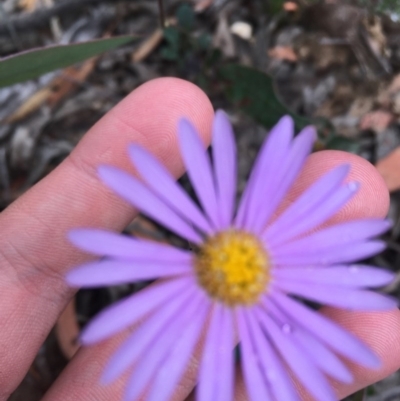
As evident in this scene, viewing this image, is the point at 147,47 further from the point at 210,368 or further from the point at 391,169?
the point at 210,368

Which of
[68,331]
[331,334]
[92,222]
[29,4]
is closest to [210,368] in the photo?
[331,334]

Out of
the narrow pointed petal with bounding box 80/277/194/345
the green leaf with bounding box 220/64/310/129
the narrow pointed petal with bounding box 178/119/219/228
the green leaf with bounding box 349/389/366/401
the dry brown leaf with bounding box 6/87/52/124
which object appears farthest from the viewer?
the dry brown leaf with bounding box 6/87/52/124

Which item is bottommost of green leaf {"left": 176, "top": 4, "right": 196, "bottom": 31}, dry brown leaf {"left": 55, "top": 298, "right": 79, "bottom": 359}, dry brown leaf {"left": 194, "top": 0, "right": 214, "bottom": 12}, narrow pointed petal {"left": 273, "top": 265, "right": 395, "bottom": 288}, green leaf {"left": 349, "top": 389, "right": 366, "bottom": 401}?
green leaf {"left": 349, "top": 389, "right": 366, "bottom": 401}

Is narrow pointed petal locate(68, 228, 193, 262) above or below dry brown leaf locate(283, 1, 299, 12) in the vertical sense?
above

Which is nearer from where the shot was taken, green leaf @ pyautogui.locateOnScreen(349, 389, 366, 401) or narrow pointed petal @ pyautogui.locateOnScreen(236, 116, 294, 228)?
narrow pointed petal @ pyautogui.locateOnScreen(236, 116, 294, 228)

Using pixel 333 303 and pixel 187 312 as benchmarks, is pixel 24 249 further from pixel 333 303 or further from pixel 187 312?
pixel 333 303

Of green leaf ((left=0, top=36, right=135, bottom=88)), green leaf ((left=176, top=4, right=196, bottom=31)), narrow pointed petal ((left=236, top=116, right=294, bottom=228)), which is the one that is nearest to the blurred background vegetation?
green leaf ((left=176, top=4, right=196, bottom=31))

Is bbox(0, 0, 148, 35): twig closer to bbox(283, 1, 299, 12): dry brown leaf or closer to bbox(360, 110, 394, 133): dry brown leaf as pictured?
bbox(283, 1, 299, 12): dry brown leaf

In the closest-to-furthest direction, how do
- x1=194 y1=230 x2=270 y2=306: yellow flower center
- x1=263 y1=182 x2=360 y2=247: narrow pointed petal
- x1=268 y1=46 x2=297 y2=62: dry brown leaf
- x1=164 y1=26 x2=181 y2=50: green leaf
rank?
1. x1=263 y1=182 x2=360 y2=247: narrow pointed petal
2. x1=194 y1=230 x2=270 y2=306: yellow flower center
3. x1=164 y1=26 x2=181 y2=50: green leaf
4. x1=268 y1=46 x2=297 y2=62: dry brown leaf

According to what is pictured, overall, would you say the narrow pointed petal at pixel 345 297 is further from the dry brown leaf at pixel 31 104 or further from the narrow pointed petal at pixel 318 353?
the dry brown leaf at pixel 31 104
